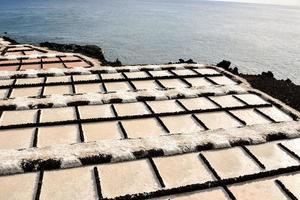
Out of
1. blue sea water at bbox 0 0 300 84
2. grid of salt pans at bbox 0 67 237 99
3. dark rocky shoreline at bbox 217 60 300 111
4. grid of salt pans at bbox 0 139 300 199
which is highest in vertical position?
grid of salt pans at bbox 0 67 237 99

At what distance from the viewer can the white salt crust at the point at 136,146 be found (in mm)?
4789

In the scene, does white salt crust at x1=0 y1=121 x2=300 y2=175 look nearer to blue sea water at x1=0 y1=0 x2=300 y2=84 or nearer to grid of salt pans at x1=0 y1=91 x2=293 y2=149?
grid of salt pans at x1=0 y1=91 x2=293 y2=149

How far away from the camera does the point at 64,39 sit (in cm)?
7000

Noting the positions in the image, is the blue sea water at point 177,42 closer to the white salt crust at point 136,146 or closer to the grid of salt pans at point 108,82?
the grid of salt pans at point 108,82

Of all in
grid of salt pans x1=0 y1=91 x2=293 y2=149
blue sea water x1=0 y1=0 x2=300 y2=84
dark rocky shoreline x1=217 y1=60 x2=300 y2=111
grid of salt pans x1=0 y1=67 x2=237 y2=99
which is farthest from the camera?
blue sea water x1=0 y1=0 x2=300 y2=84

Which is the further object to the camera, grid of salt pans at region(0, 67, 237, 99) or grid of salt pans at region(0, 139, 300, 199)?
grid of salt pans at region(0, 67, 237, 99)

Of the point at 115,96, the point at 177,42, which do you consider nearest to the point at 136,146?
the point at 115,96

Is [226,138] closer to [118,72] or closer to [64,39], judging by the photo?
[118,72]

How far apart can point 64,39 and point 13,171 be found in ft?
225

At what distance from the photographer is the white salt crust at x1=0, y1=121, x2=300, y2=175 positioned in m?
4.79

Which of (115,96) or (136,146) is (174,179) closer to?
(136,146)

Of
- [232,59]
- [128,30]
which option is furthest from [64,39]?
[232,59]

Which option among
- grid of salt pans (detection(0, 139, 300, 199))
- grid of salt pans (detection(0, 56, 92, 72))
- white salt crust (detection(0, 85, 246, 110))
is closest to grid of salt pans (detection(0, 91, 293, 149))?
white salt crust (detection(0, 85, 246, 110))

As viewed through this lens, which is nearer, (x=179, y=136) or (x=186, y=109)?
(x=179, y=136)
